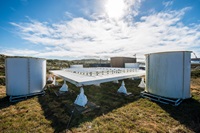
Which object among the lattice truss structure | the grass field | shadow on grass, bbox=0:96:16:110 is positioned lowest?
the grass field

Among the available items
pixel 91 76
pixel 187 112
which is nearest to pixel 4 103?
pixel 91 76

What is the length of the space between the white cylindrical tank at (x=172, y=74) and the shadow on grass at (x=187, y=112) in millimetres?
570

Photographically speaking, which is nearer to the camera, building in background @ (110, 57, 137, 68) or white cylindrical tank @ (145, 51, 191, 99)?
white cylindrical tank @ (145, 51, 191, 99)

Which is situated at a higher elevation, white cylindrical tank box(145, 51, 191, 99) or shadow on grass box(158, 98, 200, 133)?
white cylindrical tank box(145, 51, 191, 99)

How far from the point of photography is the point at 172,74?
6402mm

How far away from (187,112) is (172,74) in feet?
7.00

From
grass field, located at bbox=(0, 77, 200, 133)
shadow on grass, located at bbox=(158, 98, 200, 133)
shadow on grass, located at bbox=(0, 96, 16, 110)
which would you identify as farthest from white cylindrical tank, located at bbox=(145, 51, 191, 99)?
shadow on grass, located at bbox=(0, 96, 16, 110)

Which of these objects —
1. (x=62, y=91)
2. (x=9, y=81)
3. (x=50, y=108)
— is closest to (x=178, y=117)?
(x=50, y=108)

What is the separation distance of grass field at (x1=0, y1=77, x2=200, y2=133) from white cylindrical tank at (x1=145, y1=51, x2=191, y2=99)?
786 millimetres

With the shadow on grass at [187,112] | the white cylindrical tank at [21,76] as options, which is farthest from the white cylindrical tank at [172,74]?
the white cylindrical tank at [21,76]

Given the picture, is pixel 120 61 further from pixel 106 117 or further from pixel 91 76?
pixel 106 117

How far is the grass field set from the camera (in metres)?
4.02

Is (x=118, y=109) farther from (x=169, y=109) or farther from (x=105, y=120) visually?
(x=169, y=109)

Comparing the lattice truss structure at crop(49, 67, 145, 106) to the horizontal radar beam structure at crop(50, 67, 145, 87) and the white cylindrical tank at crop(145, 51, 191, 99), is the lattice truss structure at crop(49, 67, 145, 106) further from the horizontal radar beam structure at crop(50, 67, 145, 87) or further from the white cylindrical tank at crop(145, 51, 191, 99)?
the white cylindrical tank at crop(145, 51, 191, 99)
